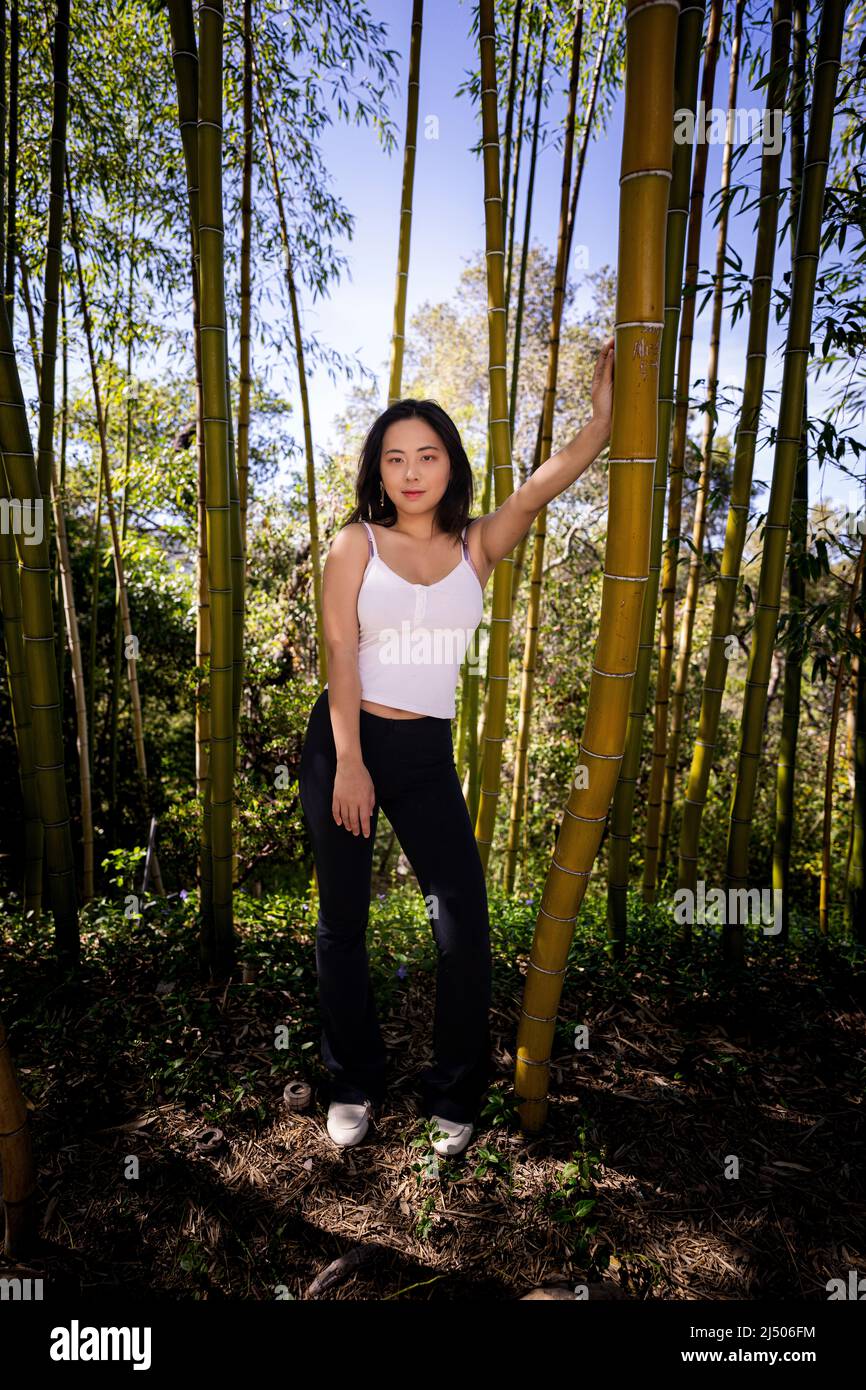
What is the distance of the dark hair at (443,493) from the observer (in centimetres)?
142

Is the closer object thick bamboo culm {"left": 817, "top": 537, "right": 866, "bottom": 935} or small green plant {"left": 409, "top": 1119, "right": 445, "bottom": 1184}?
small green plant {"left": 409, "top": 1119, "right": 445, "bottom": 1184}

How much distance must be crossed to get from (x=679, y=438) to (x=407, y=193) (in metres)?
1.16

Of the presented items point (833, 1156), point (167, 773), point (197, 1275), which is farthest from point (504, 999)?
point (167, 773)

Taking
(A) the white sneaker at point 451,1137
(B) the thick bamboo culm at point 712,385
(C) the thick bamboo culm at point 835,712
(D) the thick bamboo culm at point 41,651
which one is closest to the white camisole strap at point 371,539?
(D) the thick bamboo culm at point 41,651

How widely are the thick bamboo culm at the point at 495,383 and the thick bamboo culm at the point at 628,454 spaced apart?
0.55 metres

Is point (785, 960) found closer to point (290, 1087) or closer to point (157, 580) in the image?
point (290, 1087)

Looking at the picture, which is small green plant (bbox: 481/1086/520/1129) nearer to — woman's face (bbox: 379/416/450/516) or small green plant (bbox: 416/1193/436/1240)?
small green plant (bbox: 416/1193/436/1240)

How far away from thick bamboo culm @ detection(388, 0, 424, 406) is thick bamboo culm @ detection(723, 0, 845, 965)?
993mm

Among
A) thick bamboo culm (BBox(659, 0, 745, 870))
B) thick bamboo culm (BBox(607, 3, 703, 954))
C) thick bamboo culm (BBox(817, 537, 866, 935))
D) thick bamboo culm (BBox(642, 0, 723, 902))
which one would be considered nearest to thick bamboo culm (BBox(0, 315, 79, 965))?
thick bamboo culm (BBox(607, 3, 703, 954))

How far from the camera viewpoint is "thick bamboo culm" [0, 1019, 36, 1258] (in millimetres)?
1155

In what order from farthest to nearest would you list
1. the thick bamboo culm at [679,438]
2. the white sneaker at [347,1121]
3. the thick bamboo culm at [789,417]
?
the thick bamboo culm at [679,438]
the thick bamboo culm at [789,417]
the white sneaker at [347,1121]

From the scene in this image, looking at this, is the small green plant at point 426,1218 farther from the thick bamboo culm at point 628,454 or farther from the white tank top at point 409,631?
the white tank top at point 409,631

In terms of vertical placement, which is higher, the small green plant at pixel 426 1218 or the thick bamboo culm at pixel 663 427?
the thick bamboo culm at pixel 663 427

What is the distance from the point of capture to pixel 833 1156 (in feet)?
4.90
